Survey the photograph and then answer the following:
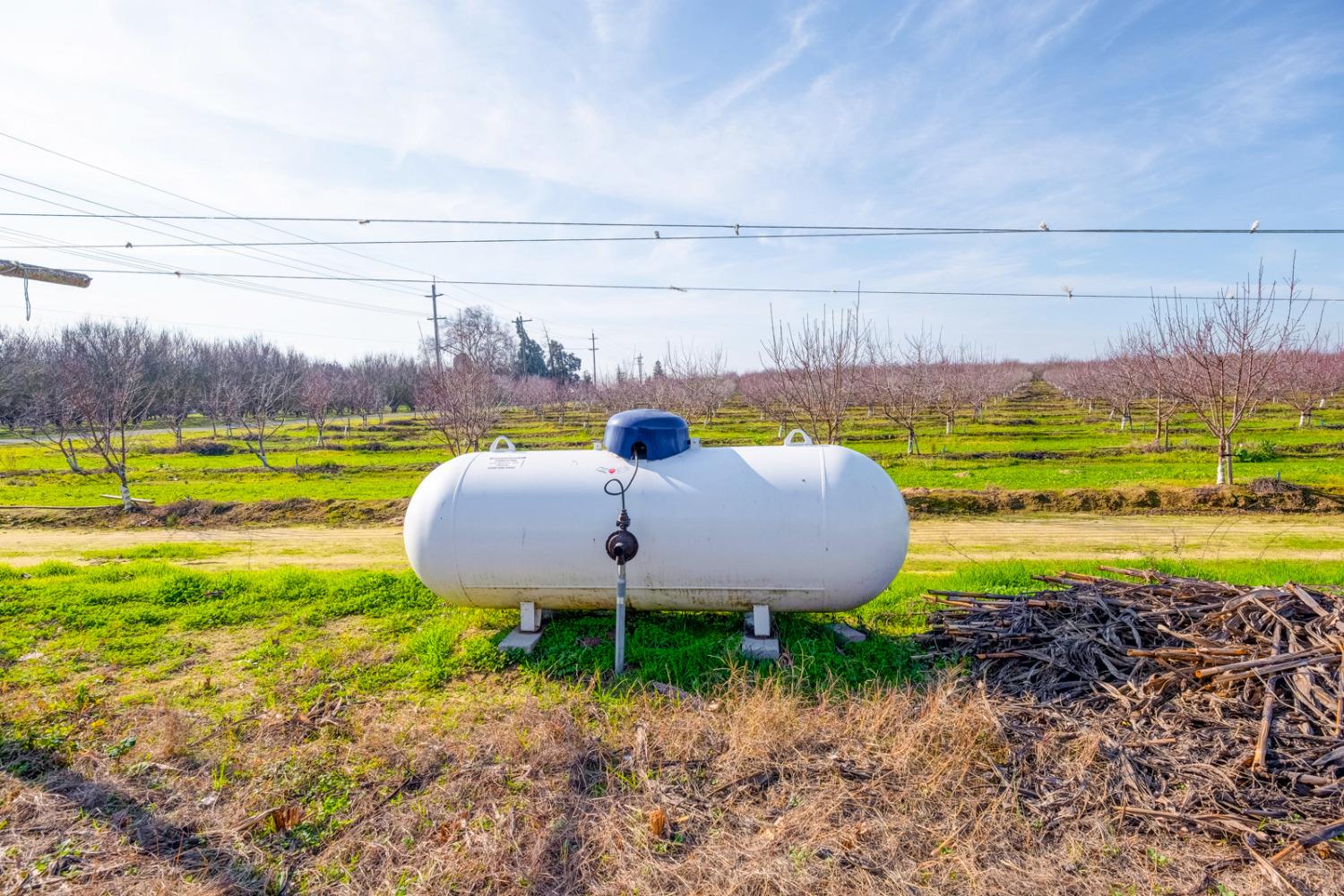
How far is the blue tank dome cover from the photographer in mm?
6879

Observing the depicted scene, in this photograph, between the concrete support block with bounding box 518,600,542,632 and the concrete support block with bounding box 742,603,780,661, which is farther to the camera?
the concrete support block with bounding box 518,600,542,632

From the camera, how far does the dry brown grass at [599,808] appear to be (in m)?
3.65

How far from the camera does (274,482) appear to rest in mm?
21578

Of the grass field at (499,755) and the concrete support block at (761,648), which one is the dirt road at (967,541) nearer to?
the grass field at (499,755)

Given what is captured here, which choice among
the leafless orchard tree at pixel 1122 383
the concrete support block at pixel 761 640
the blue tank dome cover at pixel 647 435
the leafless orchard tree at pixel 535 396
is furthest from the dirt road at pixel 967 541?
the leafless orchard tree at pixel 535 396

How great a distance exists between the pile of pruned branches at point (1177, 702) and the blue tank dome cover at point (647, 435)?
3.31 m

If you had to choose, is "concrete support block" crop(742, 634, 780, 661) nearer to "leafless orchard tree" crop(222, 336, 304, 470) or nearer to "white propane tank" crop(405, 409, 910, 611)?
"white propane tank" crop(405, 409, 910, 611)

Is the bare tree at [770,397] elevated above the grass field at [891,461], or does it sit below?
above

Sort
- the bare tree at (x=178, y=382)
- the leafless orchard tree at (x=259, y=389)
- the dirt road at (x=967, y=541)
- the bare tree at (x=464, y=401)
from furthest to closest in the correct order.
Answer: the bare tree at (x=178, y=382), the leafless orchard tree at (x=259, y=389), the bare tree at (x=464, y=401), the dirt road at (x=967, y=541)

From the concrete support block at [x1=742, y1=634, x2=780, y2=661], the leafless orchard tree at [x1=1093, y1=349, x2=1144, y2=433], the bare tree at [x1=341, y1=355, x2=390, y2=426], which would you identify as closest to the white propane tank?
the concrete support block at [x1=742, y1=634, x2=780, y2=661]

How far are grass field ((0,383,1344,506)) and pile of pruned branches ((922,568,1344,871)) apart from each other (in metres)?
11.7

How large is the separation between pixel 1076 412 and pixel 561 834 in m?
→ 54.3

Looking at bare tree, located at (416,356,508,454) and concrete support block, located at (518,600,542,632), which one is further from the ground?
bare tree, located at (416,356,508,454)

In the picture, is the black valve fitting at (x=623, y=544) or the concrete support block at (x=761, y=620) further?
the concrete support block at (x=761, y=620)
